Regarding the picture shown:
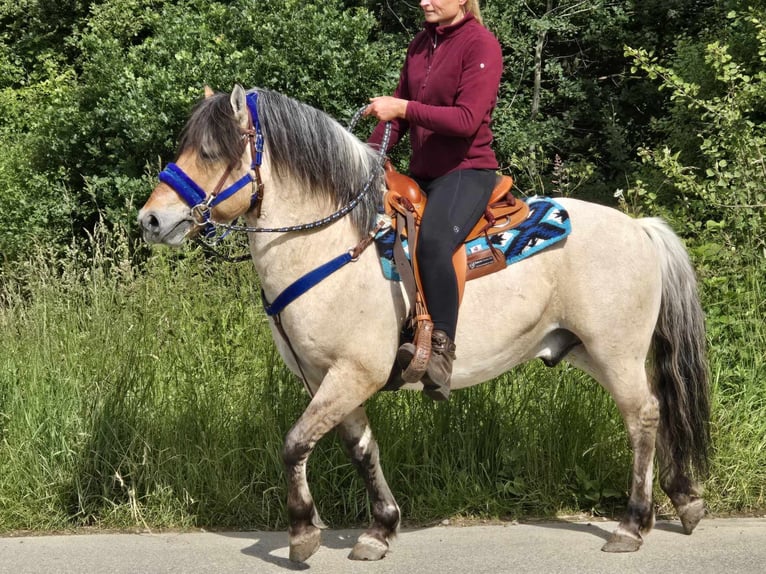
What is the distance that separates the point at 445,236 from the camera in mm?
4578

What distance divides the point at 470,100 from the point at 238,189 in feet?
3.79

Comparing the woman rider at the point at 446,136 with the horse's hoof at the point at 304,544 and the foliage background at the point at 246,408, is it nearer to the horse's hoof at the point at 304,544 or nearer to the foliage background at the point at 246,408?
the horse's hoof at the point at 304,544

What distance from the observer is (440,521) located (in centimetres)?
549

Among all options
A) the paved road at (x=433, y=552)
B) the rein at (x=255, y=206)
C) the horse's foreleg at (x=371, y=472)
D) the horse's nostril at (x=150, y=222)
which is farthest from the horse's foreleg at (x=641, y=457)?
the horse's nostril at (x=150, y=222)

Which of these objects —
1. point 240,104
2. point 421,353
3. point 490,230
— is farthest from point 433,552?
point 240,104

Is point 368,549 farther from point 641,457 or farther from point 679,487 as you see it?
point 679,487

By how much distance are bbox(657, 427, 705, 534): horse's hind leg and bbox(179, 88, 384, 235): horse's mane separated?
203cm

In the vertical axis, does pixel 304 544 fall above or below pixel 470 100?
below

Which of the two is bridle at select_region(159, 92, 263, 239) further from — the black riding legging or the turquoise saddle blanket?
the black riding legging

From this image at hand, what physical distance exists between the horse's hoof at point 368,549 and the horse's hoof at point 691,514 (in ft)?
5.16

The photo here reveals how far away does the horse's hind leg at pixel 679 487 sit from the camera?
16.9 feet

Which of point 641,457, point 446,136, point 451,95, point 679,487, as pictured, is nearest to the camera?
point 451,95

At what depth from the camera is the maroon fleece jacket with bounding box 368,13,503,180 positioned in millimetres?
4602

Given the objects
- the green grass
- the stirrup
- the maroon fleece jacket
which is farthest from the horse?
the green grass
